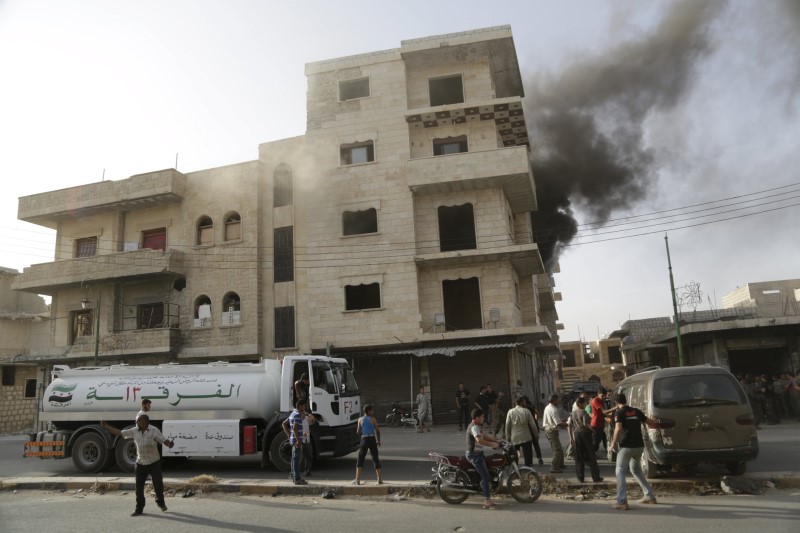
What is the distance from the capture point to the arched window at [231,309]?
2606 cm

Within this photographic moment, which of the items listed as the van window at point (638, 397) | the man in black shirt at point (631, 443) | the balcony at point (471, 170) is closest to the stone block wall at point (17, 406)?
the balcony at point (471, 170)

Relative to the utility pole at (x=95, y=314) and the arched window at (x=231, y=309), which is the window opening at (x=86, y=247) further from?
the arched window at (x=231, y=309)

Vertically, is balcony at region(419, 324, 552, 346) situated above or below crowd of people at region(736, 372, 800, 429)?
above

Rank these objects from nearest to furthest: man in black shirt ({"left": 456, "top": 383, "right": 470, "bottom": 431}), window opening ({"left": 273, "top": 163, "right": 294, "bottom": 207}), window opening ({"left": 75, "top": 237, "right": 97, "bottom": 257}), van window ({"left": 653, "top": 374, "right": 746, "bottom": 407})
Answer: van window ({"left": 653, "top": 374, "right": 746, "bottom": 407})
man in black shirt ({"left": 456, "top": 383, "right": 470, "bottom": 431})
window opening ({"left": 273, "top": 163, "right": 294, "bottom": 207})
window opening ({"left": 75, "top": 237, "right": 97, "bottom": 257})

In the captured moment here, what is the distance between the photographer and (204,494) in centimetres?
1044

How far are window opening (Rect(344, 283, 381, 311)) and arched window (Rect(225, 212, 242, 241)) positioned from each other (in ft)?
20.8

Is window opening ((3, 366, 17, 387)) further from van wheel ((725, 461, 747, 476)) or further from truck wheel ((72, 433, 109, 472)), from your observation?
van wheel ((725, 461, 747, 476))

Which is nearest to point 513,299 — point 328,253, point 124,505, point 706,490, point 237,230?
point 328,253

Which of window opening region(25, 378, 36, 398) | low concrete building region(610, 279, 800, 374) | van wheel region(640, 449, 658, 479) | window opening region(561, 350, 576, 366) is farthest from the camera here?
window opening region(561, 350, 576, 366)

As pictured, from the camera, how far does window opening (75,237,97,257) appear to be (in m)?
29.2

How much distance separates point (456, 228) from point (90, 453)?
1975cm

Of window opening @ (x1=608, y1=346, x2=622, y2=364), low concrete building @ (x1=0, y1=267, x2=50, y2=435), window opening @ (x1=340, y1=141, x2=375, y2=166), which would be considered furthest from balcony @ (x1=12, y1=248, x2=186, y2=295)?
window opening @ (x1=608, y1=346, x2=622, y2=364)

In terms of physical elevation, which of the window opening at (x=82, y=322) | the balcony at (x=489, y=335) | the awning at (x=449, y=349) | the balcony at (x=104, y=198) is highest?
the balcony at (x=104, y=198)

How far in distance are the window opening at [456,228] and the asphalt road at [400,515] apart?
18708mm
